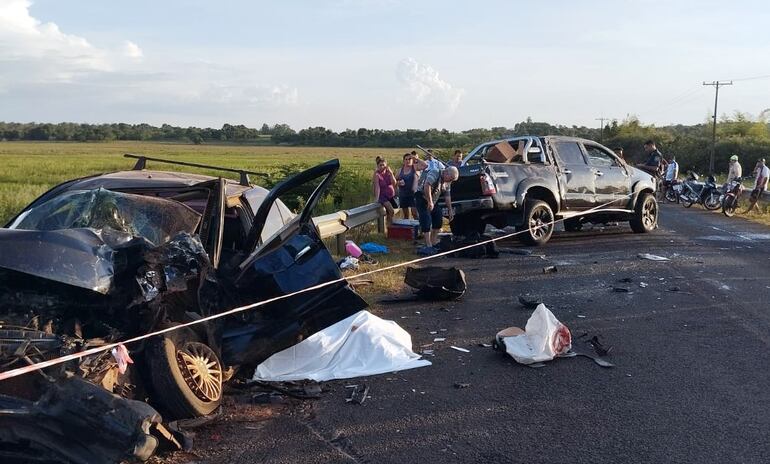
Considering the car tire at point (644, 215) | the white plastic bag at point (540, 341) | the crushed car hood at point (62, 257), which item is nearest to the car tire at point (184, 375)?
the crushed car hood at point (62, 257)

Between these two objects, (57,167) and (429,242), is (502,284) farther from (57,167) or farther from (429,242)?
(57,167)

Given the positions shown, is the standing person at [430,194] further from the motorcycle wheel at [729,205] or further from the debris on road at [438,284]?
the motorcycle wheel at [729,205]

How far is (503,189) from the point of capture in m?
12.1

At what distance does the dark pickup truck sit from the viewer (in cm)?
1213

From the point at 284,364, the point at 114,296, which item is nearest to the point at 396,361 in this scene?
the point at 284,364

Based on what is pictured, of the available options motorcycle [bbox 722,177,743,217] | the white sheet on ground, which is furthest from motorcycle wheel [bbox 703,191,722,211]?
the white sheet on ground

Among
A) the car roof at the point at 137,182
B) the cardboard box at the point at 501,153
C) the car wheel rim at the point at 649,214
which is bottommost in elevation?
the car wheel rim at the point at 649,214

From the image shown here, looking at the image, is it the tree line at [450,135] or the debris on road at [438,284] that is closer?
the debris on road at [438,284]

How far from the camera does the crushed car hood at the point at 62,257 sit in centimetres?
358

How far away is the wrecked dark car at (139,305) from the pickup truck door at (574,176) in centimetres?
840

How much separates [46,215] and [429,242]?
774 cm

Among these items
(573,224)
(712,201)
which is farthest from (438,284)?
(712,201)

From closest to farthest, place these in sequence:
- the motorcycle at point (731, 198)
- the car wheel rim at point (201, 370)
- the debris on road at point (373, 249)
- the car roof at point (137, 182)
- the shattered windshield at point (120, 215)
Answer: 1. the car wheel rim at point (201, 370)
2. the shattered windshield at point (120, 215)
3. the car roof at point (137, 182)
4. the debris on road at point (373, 249)
5. the motorcycle at point (731, 198)

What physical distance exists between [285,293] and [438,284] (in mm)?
3453
